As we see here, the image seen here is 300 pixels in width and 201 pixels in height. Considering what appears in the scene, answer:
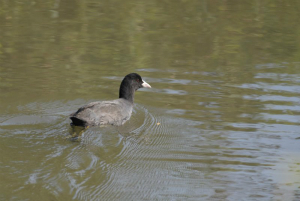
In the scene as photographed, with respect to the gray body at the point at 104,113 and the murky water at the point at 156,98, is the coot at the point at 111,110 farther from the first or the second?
the murky water at the point at 156,98

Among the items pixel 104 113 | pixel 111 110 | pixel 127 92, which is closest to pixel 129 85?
pixel 127 92

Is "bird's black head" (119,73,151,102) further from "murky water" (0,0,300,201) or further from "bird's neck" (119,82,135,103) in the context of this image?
"murky water" (0,0,300,201)

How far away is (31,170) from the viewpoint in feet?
17.2

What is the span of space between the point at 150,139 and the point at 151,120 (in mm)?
726

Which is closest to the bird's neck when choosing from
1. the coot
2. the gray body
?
the coot

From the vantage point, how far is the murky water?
523cm

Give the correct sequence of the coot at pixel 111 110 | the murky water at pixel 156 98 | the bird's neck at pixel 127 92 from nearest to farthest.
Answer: the murky water at pixel 156 98 < the coot at pixel 111 110 < the bird's neck at pixel 127 92

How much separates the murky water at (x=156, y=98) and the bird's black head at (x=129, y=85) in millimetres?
281

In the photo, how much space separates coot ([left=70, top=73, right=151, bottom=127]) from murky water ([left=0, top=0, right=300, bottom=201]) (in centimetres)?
15

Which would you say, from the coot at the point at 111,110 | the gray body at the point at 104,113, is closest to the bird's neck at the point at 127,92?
the coot at the point at 111,110

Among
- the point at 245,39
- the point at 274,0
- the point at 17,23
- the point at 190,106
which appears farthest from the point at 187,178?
the point at 274,0

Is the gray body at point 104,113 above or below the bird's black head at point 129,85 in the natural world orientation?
below

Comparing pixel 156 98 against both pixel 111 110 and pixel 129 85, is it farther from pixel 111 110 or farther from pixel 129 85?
pixel 111 110

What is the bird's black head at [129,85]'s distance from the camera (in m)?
7.68
